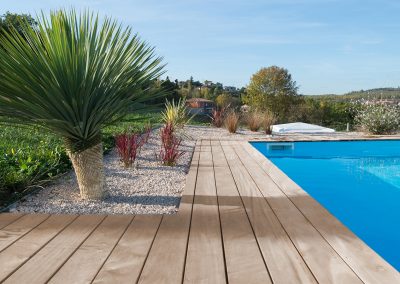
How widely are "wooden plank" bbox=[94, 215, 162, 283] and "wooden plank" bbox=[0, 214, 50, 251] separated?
639 mm

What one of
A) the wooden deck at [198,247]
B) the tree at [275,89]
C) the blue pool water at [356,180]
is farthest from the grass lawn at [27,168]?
the tree at [275,89]

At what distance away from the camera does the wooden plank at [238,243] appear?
1836 millimetres

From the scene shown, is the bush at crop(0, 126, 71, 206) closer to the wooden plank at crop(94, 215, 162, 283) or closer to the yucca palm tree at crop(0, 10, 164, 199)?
the yucca palm tree at crop(0, 10, 164, 199)

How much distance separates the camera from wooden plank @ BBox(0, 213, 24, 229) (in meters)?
2.61

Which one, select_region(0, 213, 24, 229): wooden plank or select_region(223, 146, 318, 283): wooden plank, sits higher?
select_region(0, 213, 24, 229): wooden plank

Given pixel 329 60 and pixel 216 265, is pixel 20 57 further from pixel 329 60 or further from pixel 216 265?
pixel 329 60

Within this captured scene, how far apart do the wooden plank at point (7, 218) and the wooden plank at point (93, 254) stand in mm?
640

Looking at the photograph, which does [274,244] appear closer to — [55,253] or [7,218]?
[55,253]

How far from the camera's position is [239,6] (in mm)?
9633

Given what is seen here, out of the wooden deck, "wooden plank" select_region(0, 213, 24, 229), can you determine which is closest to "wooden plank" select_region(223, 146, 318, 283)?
the wooden deck

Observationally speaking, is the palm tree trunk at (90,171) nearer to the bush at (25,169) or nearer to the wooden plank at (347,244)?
the bush at (25,169)

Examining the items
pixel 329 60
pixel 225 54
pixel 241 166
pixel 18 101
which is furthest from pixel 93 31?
pixel 329 60

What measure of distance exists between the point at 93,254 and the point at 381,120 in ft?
35.3

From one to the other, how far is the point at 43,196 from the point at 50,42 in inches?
55.1
